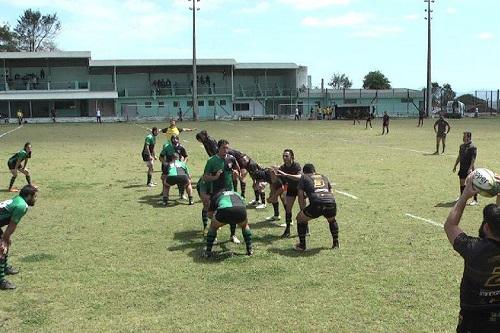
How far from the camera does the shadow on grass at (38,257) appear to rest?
8.59m

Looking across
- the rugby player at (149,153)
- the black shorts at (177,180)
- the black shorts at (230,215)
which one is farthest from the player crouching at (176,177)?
the black shorts at (230,215)

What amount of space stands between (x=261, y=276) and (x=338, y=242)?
2.07 meters

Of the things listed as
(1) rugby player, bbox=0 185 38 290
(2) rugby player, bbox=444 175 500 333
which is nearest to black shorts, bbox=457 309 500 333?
(2) rugby player, bbox=444 175 500 333

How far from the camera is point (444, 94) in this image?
83.5 meters

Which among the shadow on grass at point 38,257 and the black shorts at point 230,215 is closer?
the black shorts at point 230,215

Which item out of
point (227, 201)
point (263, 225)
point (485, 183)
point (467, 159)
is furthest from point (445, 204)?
point (485, 183)

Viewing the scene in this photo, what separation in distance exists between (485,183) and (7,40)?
10351 centimetres

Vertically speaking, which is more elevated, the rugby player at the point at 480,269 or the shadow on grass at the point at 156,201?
the rugby player at the point at 480,269

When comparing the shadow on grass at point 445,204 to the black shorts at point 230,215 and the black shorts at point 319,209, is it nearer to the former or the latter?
the black shorts at point 319,209

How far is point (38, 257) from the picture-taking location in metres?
8.75

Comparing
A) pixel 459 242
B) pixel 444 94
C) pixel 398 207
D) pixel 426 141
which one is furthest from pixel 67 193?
pixel 444 94

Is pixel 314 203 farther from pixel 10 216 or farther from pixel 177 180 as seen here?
pixel 177 180

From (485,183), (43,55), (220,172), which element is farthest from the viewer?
(43,55)

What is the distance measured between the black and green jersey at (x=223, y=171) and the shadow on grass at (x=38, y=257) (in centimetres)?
289
